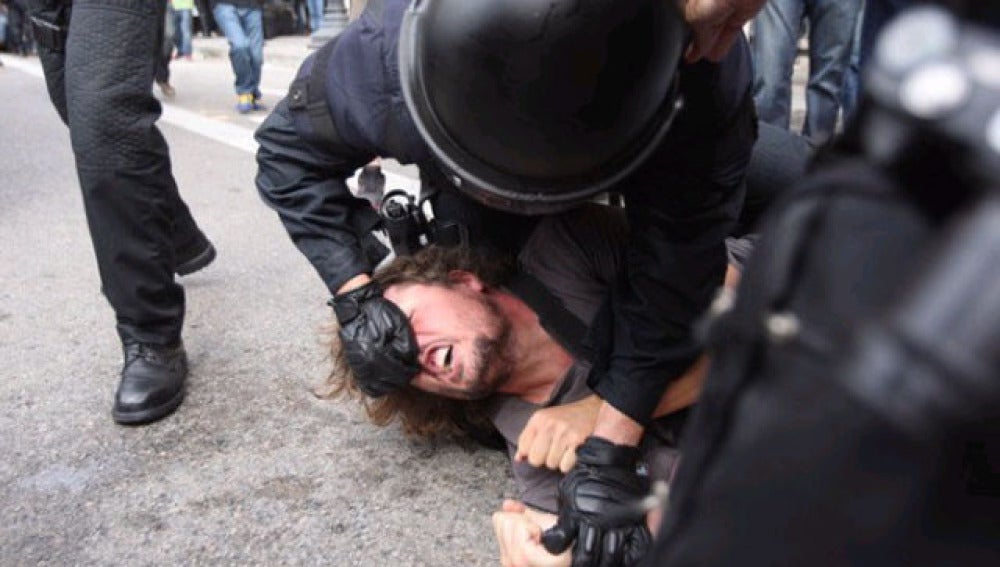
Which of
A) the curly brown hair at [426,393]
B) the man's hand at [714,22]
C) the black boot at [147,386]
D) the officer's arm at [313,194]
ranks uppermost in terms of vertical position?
the man's hand at [714,22]

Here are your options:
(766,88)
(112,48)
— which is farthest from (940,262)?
(766,88)

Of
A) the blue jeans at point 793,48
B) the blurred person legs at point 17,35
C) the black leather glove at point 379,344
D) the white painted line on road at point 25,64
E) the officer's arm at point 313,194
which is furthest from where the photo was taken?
the blurred person legs at point 17,35

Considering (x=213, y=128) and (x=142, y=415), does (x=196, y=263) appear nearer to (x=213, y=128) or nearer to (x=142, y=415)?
(x=142, y=415)

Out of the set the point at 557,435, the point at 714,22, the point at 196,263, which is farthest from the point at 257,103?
the point at 714,22

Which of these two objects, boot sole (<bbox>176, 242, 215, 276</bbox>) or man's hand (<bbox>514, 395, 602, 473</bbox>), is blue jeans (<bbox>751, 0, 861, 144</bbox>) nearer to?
man's hand (<bbox>514, 395, 602, 473</bbox>)

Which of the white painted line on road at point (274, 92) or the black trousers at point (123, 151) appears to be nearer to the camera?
the black trousers at point (123, 151)

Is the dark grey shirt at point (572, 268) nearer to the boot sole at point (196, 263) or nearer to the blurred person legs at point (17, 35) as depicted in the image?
the boot sole at point (196, 263)

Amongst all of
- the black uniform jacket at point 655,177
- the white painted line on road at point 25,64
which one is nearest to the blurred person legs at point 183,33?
the white painted line on road at point 25,64

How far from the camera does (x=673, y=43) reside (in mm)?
1278

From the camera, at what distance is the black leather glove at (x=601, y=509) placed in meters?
1.40

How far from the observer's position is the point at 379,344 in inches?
64.6

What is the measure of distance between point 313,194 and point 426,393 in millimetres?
442

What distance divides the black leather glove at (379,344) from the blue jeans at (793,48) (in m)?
1.77

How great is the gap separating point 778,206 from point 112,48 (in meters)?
1.68
